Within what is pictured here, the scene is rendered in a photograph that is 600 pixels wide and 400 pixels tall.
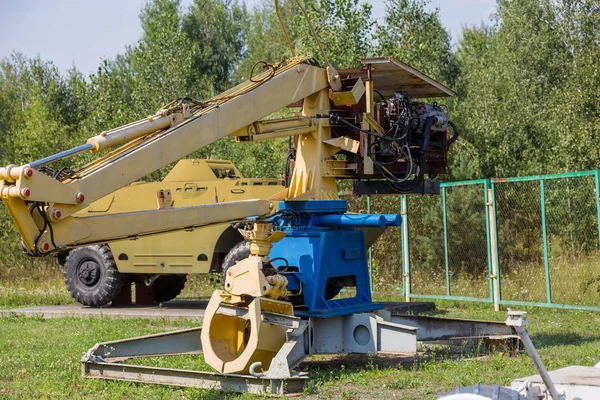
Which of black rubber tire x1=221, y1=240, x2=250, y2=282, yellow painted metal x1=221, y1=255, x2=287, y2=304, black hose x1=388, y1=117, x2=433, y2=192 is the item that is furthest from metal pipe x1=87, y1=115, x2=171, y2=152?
black rubber tire x1=221, y1=240, x2=250, y2=282

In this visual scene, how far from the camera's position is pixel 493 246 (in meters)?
15.7

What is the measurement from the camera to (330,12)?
22938 millimetres

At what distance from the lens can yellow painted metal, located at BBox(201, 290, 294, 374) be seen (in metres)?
8.88

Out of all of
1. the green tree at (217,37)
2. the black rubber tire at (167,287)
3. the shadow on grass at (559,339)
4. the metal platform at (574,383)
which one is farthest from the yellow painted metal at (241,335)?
the green tree at (217,37)

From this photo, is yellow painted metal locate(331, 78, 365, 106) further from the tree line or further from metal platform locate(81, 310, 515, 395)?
the tree line

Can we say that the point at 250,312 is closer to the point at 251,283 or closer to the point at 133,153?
the point at 251,283

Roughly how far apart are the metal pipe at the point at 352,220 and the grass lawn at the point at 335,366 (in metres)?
1.49

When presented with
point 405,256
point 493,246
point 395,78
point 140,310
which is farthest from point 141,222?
point 405,256

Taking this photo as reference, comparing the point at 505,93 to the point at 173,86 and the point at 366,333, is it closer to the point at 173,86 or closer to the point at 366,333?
the point at 173,86

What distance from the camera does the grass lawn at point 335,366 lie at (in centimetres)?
855

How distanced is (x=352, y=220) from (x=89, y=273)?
29.5ft

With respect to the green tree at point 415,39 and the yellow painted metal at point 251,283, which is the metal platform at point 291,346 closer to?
the yellow painted metal at point 251,283

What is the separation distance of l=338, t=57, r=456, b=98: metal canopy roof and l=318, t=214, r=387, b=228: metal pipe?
181 cm

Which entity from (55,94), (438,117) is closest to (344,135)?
(438,117)
